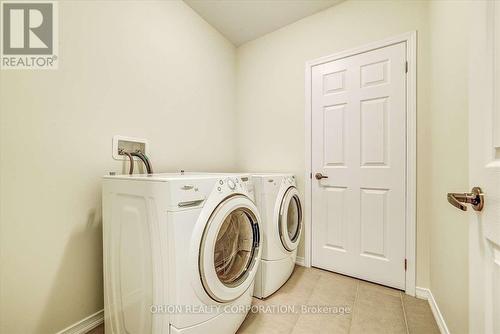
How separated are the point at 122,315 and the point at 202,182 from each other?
837 millimetres

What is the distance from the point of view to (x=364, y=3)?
180 centimetres

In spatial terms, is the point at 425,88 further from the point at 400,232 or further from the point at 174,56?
the point at 174,56

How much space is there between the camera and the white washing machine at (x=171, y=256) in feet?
2.99

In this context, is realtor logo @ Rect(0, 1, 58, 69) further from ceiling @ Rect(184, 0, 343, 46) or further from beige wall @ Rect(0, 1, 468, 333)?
ceiling @ Rect(184, 0, 343, 46)

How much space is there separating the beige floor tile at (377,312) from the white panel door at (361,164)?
13cm

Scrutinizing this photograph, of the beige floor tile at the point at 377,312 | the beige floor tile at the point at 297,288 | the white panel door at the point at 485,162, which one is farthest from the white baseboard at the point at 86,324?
the white panel door at the point at 485,162

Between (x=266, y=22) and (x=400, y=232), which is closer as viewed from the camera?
(x=400, y=232)

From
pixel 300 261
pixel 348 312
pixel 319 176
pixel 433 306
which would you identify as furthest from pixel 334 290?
pixel 319 176

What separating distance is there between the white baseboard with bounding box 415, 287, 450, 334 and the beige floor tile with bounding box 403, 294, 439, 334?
3 cm

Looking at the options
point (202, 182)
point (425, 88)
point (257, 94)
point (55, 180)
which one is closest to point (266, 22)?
point (257, 94)

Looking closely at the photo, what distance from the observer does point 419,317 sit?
1353 millimetres

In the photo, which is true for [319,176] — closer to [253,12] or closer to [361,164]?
[361,164]

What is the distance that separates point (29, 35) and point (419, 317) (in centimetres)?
282

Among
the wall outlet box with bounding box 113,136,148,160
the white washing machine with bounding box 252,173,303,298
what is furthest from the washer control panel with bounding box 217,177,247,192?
the wall outlet box with bounding box 113,136,148,160
